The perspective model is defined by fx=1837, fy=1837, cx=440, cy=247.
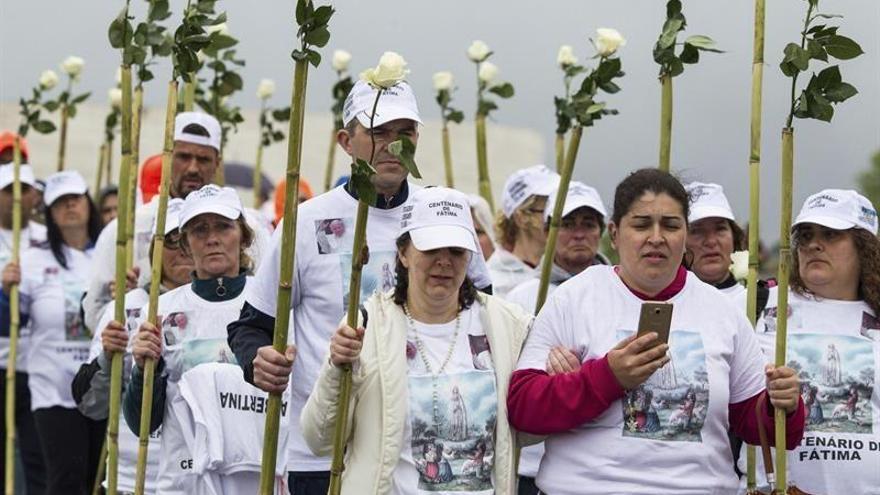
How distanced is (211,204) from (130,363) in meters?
1.00

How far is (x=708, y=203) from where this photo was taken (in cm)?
802

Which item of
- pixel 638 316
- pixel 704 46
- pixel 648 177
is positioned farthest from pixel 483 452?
pixel 704 46

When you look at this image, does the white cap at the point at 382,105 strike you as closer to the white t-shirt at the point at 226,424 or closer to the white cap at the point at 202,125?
the white t-shirt at the point at 226,424

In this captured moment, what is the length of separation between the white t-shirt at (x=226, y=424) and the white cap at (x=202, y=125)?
5.46ft

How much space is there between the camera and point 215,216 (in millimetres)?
7648

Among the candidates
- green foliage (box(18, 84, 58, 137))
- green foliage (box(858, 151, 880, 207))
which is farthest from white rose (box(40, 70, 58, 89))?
green foliage (box(858, 151, 880, 207))

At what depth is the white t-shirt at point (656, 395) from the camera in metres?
5.88

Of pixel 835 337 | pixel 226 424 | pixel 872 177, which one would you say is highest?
pixel 872 177

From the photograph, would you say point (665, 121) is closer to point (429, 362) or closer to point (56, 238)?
point (429, 362)

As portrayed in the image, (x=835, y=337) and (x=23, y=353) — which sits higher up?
(x=835, y=337)

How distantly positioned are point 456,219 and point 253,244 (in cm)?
222

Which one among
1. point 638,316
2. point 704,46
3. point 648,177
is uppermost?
point 704,46

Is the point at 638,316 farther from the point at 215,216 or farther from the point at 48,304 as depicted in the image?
the point at 48,304

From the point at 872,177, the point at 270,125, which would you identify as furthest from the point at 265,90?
the point at 872,177
